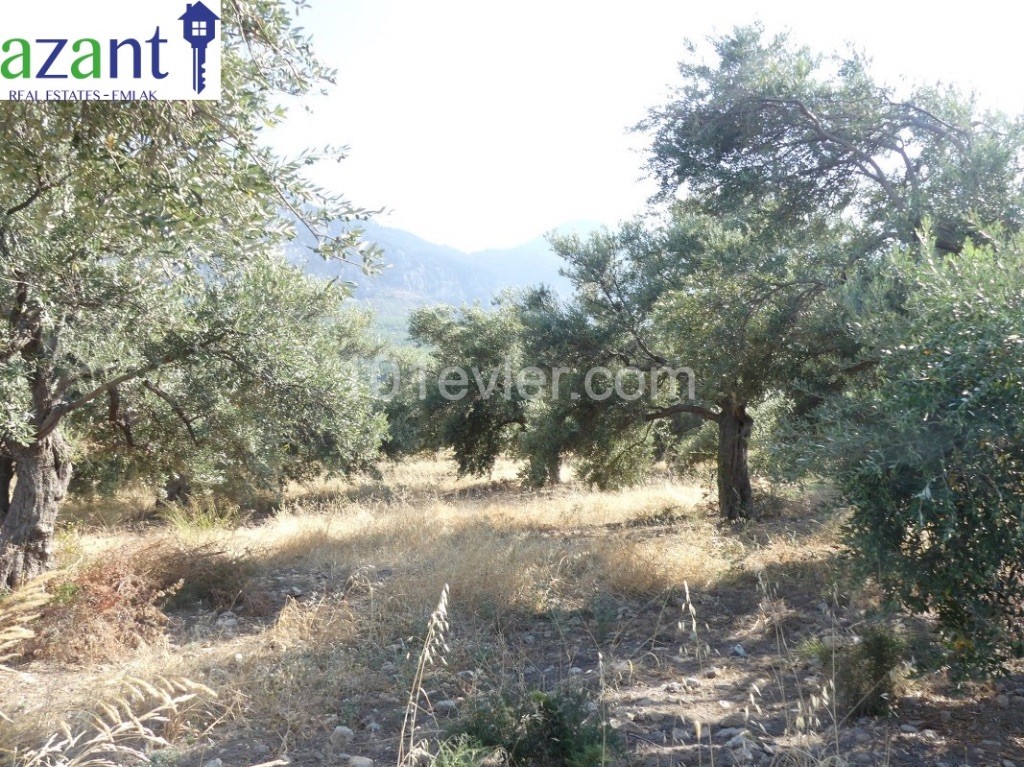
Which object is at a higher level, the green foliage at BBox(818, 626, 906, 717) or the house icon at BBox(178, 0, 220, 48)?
the house icon at BBox(178, 0, 220, 48)

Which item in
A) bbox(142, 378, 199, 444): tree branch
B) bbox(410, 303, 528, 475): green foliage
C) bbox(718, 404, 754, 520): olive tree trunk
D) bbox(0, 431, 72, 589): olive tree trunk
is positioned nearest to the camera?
bbox(0, 431, 72, 589): olive tree trunk

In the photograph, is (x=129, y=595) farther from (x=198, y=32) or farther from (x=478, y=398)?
(x=478, y=398)

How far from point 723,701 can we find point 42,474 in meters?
7.45

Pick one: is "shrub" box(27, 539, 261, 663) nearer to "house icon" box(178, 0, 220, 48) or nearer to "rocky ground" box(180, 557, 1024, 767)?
"rocky ground" box(180, 557, 1024, 767)

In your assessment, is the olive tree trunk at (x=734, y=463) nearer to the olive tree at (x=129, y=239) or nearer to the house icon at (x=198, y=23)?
the olive tree at (x=129, y=239)

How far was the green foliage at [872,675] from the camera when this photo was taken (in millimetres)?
4711

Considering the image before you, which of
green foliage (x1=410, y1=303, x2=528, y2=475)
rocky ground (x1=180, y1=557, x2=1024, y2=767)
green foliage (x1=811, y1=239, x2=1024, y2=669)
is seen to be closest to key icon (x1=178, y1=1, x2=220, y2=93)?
rocky ground (x1=180, y1=557, x2=1024, y2=767)

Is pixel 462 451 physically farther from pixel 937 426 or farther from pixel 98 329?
pixel 937 426

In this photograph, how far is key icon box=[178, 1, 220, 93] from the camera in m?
4.75

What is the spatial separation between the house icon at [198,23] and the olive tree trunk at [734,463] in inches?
382

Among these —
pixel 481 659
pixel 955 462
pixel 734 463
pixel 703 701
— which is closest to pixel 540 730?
pixel 703 701

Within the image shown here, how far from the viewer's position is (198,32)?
479 centimetres

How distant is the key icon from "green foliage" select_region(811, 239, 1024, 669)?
4.78 meters

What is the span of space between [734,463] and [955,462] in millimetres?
8496
